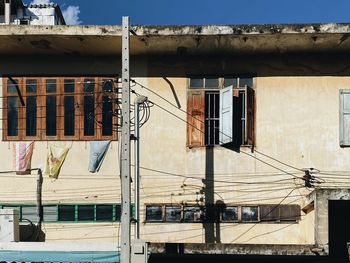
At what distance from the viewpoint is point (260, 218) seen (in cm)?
1374

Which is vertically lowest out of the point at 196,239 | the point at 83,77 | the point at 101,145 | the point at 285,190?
the point at 196,239

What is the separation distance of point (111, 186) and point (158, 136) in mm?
1558

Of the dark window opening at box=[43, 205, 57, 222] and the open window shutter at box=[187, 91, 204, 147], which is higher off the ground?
the open window shutter at box=[187, 91, 204, 147]

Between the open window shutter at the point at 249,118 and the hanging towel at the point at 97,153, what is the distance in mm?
3137

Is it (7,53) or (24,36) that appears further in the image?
(7,53)

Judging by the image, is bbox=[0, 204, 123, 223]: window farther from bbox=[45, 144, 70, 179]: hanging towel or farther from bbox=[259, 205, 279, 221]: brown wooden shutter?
bbox=[259, 205, 279, 221]: brown wooden shutter

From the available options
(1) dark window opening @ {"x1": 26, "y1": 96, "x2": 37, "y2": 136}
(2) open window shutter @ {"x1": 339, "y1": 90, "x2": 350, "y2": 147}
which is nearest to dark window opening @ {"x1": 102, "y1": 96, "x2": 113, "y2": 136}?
(1) dark window opening @ {"x1": 26, "y1": 96, "x2": 37, "y2": 136}

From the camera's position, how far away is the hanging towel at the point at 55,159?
1405 cm

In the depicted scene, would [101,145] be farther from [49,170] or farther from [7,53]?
[7,53]

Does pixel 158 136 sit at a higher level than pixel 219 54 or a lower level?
lower

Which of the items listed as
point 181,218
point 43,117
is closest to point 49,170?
point 43,117

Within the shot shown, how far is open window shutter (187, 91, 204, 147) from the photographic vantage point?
46.1 ft

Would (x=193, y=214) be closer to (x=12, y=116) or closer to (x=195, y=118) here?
(x=195, y=118)

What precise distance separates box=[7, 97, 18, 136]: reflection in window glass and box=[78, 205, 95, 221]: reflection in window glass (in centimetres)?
231
